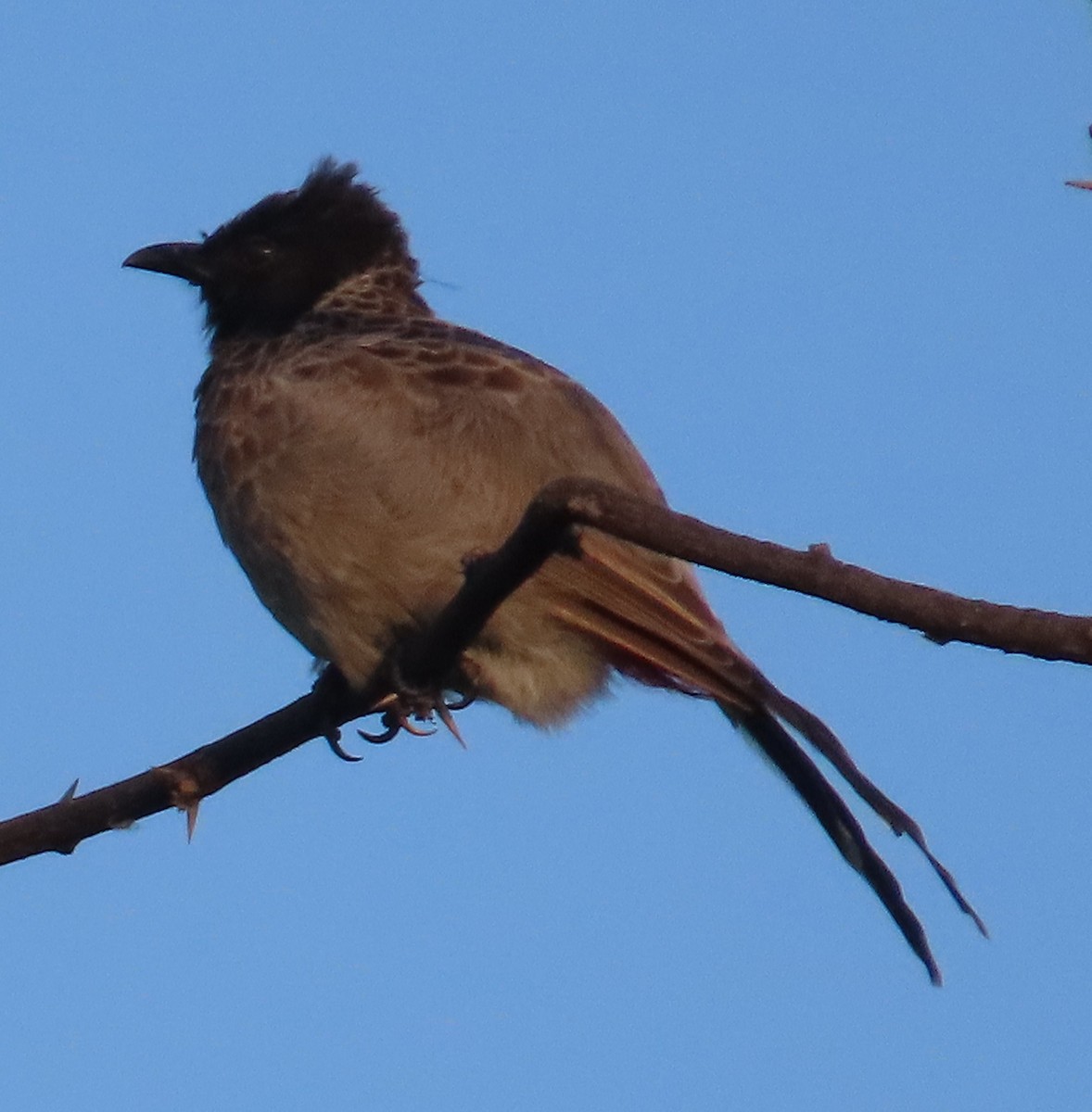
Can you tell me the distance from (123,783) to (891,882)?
186cm

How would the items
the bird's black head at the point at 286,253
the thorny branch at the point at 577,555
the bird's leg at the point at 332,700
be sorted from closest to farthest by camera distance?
the thorny branch at the point at 577,555 < the bird's leg at the point at 332,700 < the bird's black head at the point at 286,253

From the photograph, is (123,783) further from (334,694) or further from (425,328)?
(425,328)

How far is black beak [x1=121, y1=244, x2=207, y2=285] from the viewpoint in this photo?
7.19 m

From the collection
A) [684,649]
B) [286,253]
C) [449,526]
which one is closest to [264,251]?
[286,253]

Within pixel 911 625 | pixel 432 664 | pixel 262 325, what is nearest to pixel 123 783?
pixel 432 664

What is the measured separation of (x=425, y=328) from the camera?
20.9ft

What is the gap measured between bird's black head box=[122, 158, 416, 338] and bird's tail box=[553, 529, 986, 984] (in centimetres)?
194

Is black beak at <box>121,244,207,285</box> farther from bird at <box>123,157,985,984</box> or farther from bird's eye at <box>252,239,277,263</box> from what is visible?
bird at <box>123,157,985,984</box>

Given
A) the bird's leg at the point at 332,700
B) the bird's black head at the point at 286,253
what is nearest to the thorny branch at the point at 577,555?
the bird's leg at the point at 332,700

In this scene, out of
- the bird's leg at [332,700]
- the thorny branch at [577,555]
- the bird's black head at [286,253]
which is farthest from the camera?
the bird's black head at [286,253]

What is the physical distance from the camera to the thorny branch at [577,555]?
306 cm

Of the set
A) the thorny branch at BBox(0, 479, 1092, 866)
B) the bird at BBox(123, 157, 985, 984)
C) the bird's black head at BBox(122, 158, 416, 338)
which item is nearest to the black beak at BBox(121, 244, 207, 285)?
the bird's black head at BBox(122, 158, 416, 338)

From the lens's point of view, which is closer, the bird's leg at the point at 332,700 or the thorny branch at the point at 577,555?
the thorny branch at the point at 577,555

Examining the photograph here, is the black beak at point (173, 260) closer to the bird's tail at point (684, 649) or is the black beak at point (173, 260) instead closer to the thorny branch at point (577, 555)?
the bird's tail at point (684, 649)
